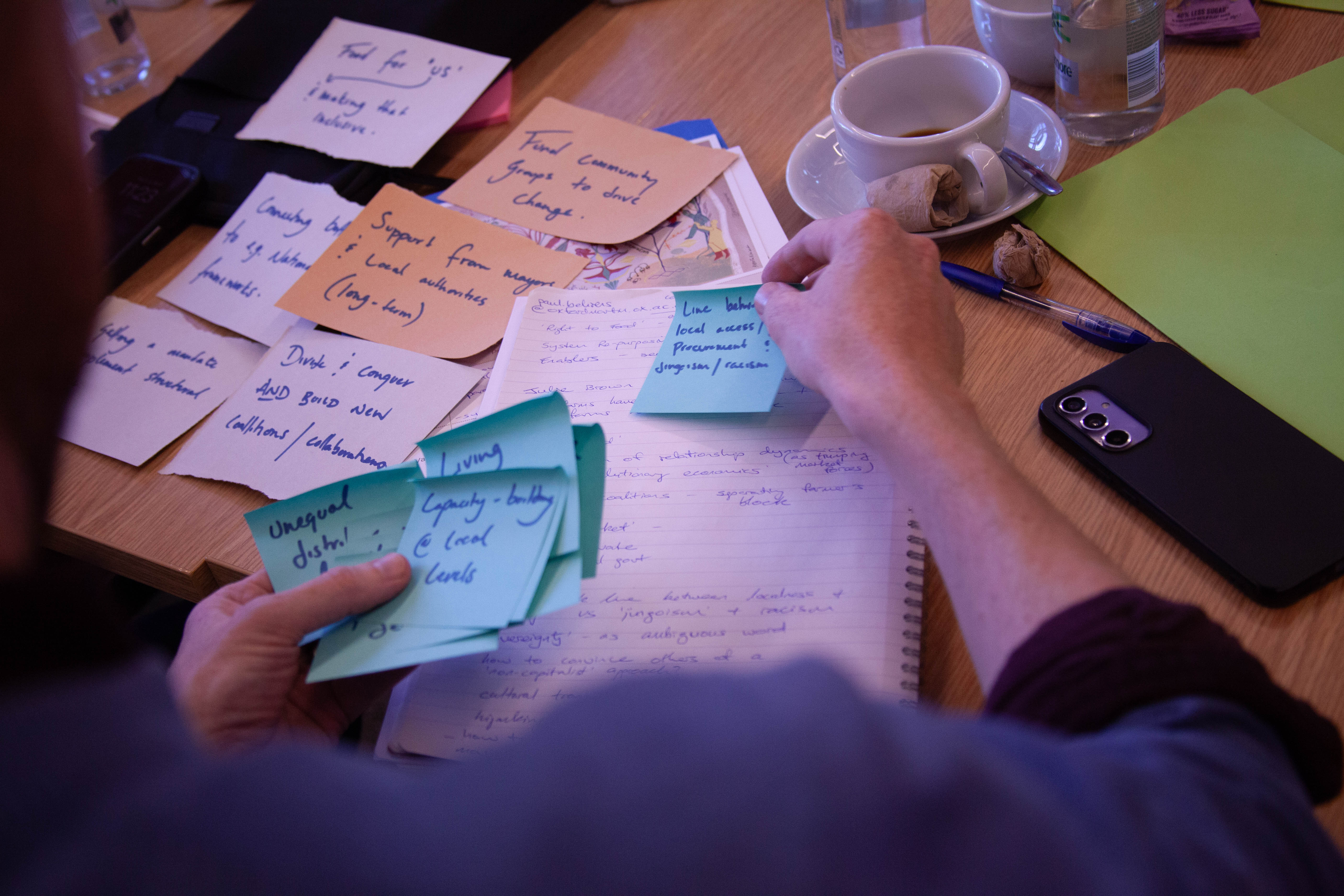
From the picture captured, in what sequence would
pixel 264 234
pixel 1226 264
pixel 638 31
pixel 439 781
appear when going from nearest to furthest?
pixel 439 781, pixel 1226 264, pixel 264 234, pixel 638 31

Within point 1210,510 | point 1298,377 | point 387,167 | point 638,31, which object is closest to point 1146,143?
point 1298,377

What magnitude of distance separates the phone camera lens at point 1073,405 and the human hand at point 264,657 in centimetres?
45

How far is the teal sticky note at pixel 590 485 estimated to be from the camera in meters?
0.53

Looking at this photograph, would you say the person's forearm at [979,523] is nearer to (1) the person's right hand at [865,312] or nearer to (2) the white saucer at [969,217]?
(1) the person's right hand at [865,312]

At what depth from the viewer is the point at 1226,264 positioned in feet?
2.17

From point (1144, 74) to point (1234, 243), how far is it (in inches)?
7.2

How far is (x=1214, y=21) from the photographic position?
2.80 feet

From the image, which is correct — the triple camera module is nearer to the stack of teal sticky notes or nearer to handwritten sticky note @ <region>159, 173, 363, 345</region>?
the stack of teal sticky notes

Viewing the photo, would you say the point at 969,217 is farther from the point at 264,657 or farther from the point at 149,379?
the point at 149,379

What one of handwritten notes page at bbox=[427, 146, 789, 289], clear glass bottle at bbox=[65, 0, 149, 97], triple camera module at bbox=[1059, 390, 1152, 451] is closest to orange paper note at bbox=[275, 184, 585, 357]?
handwritten notes page at bbox=[427, 146, 789, 289]

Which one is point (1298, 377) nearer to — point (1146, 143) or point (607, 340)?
point (1146, 143)

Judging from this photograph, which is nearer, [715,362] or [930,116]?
[715,362]

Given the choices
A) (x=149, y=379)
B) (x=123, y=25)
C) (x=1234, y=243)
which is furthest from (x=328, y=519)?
(x=123, y=25)

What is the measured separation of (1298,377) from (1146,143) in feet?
0.96
